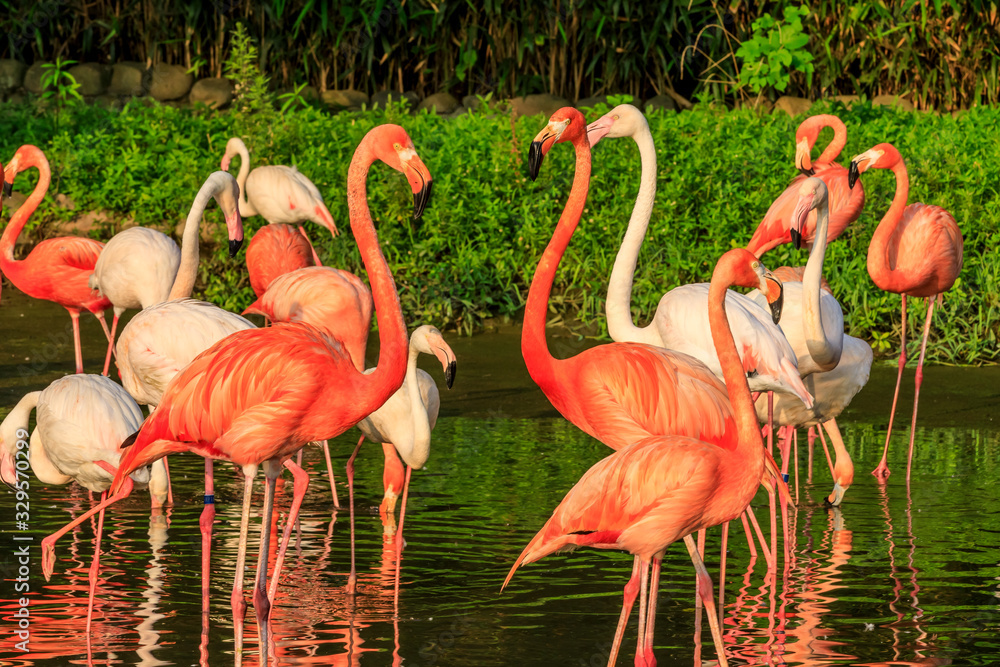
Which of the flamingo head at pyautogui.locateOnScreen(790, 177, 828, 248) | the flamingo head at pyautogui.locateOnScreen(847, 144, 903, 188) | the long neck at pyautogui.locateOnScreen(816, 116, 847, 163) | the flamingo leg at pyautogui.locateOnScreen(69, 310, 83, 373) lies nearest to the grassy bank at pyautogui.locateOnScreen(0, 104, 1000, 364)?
the long neck at pyautogui.locateOnScreen(816, 116, 847, 163)

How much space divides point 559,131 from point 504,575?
1.55 m

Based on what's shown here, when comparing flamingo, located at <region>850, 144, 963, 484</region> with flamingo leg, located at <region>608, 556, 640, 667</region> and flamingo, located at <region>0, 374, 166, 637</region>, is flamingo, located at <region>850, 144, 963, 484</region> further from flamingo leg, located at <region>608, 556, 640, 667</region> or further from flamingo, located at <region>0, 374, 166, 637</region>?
flamingo, located at <region>0, 374, 166, 637</region>

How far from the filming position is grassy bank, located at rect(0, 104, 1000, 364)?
28.7ft

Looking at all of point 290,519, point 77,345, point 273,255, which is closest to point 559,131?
point 290,519

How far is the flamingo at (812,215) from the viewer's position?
697cm

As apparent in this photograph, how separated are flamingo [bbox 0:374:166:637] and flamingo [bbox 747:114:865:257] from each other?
10.1 feet

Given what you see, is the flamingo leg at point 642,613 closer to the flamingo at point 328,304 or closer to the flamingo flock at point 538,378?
the flamingo flock at point 538,378

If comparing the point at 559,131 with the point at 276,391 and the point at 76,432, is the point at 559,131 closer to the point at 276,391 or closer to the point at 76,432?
the point at 276,391

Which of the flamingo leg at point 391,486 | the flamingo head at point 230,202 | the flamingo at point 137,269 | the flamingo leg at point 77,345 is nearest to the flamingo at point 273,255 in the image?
the flamingo at point 137,269

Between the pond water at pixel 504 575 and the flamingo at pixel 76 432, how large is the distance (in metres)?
0.31

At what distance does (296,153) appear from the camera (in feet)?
34.5

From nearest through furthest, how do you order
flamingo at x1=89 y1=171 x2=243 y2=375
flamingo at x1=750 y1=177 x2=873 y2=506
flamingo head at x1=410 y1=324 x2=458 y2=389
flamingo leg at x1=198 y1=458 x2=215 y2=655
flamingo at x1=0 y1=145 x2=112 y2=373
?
1. flamingo leg at x1=198 y1=458 x2=215 y2=655
2. flamingo head at x1=410 y1=324 x2=458 y2=389
3. flamingo at x1=750 y1=177 x2=873 y2=506
4. flamingo at x1=89 y1=171 x2=243 y2=375
5. flamingo at x1=0 y1=145 x2=112 y2=373

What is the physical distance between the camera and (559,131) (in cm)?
476

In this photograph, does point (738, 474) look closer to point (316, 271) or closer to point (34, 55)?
point (316, 271)
